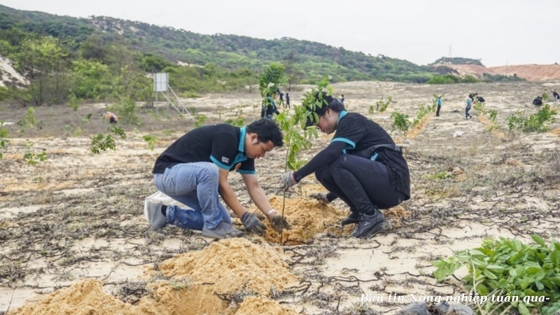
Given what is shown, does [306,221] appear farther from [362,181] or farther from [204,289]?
[204,289]

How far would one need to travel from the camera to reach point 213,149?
395 centimetres

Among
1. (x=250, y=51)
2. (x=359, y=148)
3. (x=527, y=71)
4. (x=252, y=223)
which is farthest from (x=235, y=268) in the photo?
(x=250, y=51)

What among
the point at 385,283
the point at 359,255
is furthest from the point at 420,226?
the point at 385,283

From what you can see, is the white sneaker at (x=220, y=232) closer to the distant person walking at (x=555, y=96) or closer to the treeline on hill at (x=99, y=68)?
the treeline on hill at (x=99, y=68)

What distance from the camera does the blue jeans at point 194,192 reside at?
391 cm

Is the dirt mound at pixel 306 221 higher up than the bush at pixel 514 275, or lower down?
lower down

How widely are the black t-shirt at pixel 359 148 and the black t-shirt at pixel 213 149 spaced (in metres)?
Answer: 0.48

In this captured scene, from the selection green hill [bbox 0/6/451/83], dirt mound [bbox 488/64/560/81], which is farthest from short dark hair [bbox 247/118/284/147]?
dirt mound [bbox 488/64/560/81]

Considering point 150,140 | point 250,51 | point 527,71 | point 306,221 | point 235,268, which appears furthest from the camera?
point 250,51

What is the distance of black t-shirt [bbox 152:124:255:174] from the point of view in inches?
154

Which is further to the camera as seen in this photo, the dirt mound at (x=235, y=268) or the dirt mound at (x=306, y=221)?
the dirt mound at (x=306, y=221)

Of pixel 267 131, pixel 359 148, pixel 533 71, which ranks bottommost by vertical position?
pixel 359 148

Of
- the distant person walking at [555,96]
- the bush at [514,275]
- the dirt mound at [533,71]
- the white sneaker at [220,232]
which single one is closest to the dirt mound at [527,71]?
the dirt mound at [533,71]

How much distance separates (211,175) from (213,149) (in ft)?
0.65
